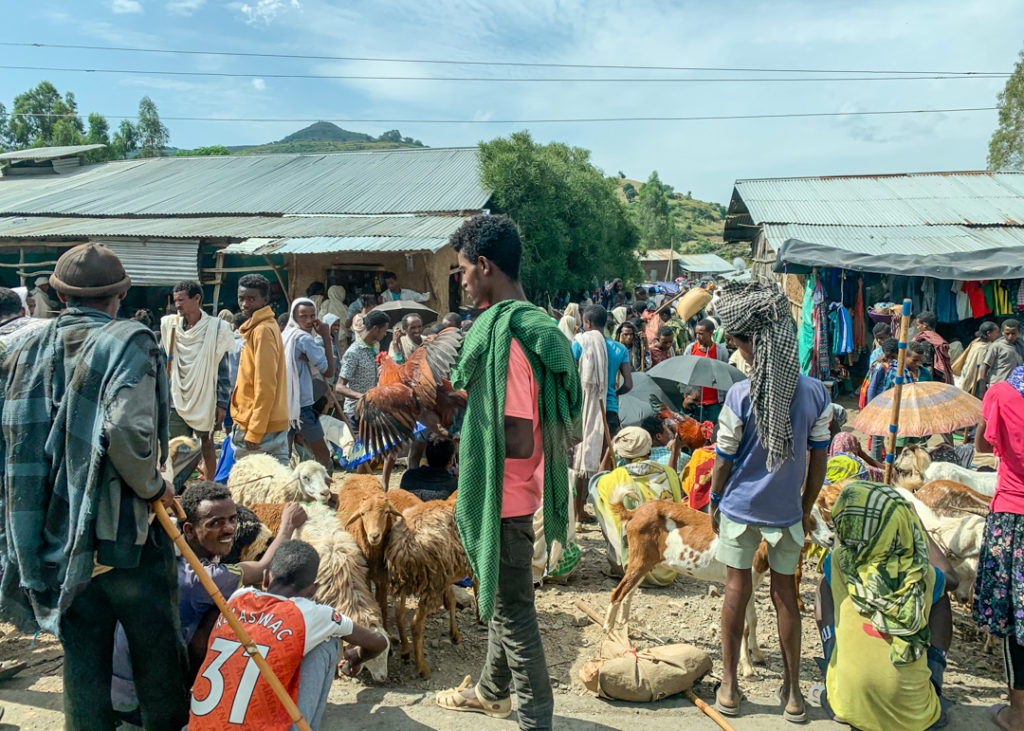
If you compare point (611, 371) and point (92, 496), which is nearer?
point (92, 496)

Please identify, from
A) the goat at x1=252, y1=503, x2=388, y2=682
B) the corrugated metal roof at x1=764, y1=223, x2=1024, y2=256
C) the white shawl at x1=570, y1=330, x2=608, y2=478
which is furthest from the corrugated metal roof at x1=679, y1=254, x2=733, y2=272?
the goat at x1=252, y1=503, x2=388, y2=682

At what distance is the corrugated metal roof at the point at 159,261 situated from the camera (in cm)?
1500

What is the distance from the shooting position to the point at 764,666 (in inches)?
156

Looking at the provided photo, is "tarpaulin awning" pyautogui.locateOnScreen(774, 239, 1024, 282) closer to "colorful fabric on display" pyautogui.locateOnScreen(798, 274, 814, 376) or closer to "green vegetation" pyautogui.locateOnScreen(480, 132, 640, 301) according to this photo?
"colorful fabric on display" pyautogui.locateOnScreen(798, 274, 814, 376)

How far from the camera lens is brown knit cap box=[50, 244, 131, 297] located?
2.52 metres

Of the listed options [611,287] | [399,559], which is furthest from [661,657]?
[611,287]

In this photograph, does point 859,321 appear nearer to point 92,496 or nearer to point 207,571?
point 207,571

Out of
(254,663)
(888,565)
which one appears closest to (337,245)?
(254,663)

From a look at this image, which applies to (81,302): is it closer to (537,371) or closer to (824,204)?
(537,371)

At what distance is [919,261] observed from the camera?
38.7ft

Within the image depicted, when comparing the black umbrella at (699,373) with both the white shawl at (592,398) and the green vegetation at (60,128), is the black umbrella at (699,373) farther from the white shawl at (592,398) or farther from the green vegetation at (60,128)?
the green vegetation at (60,128)

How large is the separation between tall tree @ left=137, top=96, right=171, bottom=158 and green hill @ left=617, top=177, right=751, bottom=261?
152ft

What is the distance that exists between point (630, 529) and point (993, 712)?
194 cm

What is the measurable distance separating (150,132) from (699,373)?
2628 inches
